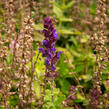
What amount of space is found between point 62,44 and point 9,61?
1457 millimetres

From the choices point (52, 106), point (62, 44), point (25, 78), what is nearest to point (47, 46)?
point (25, 78)

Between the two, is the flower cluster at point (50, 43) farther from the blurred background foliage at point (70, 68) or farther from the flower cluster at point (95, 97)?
the flower cluster at point (95, 97)

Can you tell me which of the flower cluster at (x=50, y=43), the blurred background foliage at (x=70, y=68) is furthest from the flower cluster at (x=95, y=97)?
the flower cluster at (x=50, y=43)

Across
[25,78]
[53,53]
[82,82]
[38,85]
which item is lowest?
[82,82]

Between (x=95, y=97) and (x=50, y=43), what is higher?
(x=50, y=43)

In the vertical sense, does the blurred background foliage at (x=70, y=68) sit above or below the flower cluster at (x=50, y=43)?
below

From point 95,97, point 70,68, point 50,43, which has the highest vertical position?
point 50,43

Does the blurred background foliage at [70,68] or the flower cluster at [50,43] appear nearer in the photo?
the flower cluster at [50,43]

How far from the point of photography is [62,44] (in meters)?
4.23

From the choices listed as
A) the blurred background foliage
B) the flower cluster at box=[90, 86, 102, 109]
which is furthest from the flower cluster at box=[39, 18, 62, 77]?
the flower cluster at box=[90, 86, 102, 109]

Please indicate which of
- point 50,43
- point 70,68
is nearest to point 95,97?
point 70,68

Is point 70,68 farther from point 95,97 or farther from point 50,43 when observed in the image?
point 50,43

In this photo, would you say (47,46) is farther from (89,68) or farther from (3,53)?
(89,68)

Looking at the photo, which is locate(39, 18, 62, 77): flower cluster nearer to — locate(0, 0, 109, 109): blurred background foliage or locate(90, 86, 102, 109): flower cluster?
locate(0, 0, 109, 109): blurred background foliage
